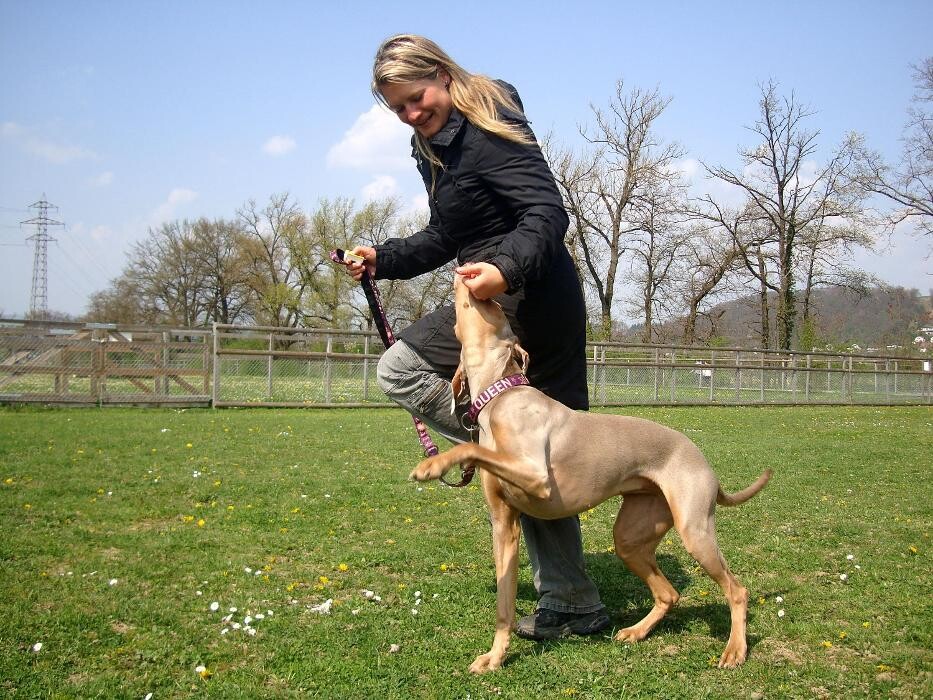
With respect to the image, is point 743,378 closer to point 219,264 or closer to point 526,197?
point 526,197

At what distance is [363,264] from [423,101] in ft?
3.17

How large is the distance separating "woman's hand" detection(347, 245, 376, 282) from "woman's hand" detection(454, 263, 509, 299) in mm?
943

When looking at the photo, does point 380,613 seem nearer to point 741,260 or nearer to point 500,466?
point 500,466

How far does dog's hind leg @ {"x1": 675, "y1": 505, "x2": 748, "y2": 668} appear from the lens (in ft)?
11.2

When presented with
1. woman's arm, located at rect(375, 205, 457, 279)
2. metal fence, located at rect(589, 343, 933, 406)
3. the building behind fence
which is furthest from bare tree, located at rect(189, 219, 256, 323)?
woman's arm, located at rect(375, 205, 457, 279)

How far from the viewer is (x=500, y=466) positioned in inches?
124

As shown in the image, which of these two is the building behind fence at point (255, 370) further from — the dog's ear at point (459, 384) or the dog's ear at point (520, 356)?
the dog's ear at point (520, 356)

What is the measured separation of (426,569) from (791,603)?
2127 millimetres

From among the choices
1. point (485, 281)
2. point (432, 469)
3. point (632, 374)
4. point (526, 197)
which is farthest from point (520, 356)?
point (632, 374)

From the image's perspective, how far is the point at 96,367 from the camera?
15.2m

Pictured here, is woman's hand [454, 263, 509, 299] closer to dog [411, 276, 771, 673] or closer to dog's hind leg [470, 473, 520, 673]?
dog [411, 276, 771, 673]

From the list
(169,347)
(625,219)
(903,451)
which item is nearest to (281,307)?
(625,219)

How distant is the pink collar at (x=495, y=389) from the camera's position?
3404 mm

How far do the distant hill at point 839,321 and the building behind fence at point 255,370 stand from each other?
13496mm
